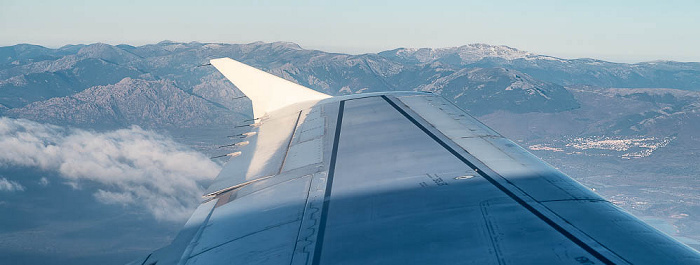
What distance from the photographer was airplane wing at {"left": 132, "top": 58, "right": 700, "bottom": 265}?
21.0 ft

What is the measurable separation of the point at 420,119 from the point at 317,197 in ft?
23.3

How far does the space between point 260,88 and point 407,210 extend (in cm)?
1458

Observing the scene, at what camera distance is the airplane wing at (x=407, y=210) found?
6402 millimetres

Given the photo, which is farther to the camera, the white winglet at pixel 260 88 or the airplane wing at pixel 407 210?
the white winglet at pixel 260 88

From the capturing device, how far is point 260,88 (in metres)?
21.1

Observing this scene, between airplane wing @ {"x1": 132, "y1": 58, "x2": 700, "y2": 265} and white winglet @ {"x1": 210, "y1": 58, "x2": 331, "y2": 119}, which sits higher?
white winglet @ {"x1": 210, "y1": 58, "x2": 331, "y2": 119}

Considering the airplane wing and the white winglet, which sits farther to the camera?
the white winglet

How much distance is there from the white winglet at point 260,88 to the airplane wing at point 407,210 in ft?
21.6

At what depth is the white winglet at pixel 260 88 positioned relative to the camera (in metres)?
20.3

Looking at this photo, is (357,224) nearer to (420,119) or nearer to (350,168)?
(350,168)

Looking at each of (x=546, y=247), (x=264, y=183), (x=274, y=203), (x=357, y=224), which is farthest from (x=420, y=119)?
(x=546, y=247)

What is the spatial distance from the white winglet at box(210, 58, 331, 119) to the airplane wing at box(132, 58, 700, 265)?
6.57 metres

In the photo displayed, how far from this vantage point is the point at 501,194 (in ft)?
27.6

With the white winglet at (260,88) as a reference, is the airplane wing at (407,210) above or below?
below
